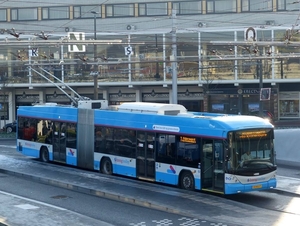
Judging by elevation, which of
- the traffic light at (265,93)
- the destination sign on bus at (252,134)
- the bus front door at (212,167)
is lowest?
the bus front door at (212,167)

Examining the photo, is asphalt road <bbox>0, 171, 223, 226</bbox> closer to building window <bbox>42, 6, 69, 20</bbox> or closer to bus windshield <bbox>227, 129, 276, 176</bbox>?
bus windshield <bbox>227, 129, 276, 176</bbox>

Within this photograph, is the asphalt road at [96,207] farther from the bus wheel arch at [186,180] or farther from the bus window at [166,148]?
the bus window at [166,148]

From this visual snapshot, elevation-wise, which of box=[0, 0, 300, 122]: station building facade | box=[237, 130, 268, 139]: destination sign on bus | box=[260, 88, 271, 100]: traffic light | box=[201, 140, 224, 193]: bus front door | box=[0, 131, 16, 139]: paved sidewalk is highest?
box=[0, 0, 300, 122]: station building facade

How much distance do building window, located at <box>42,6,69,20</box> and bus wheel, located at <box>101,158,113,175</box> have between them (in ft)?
106

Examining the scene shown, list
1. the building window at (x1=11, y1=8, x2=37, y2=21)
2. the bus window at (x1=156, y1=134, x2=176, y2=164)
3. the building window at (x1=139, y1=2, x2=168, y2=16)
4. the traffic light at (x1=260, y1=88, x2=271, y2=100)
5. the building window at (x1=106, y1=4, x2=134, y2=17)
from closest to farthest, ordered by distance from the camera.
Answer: the bus window at (x1=156, y1=134, x2=176, y2=164) → the traffic light at (x1=260, y1=88, x2=271, y2=100) → the building window at (x1=139, y1=2, x2=168, y2=16) → the building window at (x1=106, y1=4, x2=134, y2=17) → the building window at (x1=11, y1=8, x2=37, y2=21)

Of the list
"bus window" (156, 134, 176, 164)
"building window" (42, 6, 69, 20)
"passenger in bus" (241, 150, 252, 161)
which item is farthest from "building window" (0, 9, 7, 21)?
"passenger in bus" (241, 150, 252, 161)

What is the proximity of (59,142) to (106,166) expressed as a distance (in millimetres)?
3631

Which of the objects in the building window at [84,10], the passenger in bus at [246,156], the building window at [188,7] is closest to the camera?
the passenger in bus at [246,156]

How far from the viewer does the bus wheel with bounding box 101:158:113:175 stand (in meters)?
22.7

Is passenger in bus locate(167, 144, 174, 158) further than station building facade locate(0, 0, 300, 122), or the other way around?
station building facade locate(0, 0, 300, 122)

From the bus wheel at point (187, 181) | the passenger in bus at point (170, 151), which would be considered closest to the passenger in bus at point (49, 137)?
the passenger in bus at point (170, 151)

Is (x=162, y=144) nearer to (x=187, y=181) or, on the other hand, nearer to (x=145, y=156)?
(x=145, y=156)

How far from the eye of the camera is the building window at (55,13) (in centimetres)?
5319

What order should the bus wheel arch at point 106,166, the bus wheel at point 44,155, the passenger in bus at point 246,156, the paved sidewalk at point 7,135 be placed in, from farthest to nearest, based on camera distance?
the paved sidewalk at point 7,135, the bus wheel at point 44,155, the bus wheel arch at point 106,166, the passenger in bus at point 246,156
